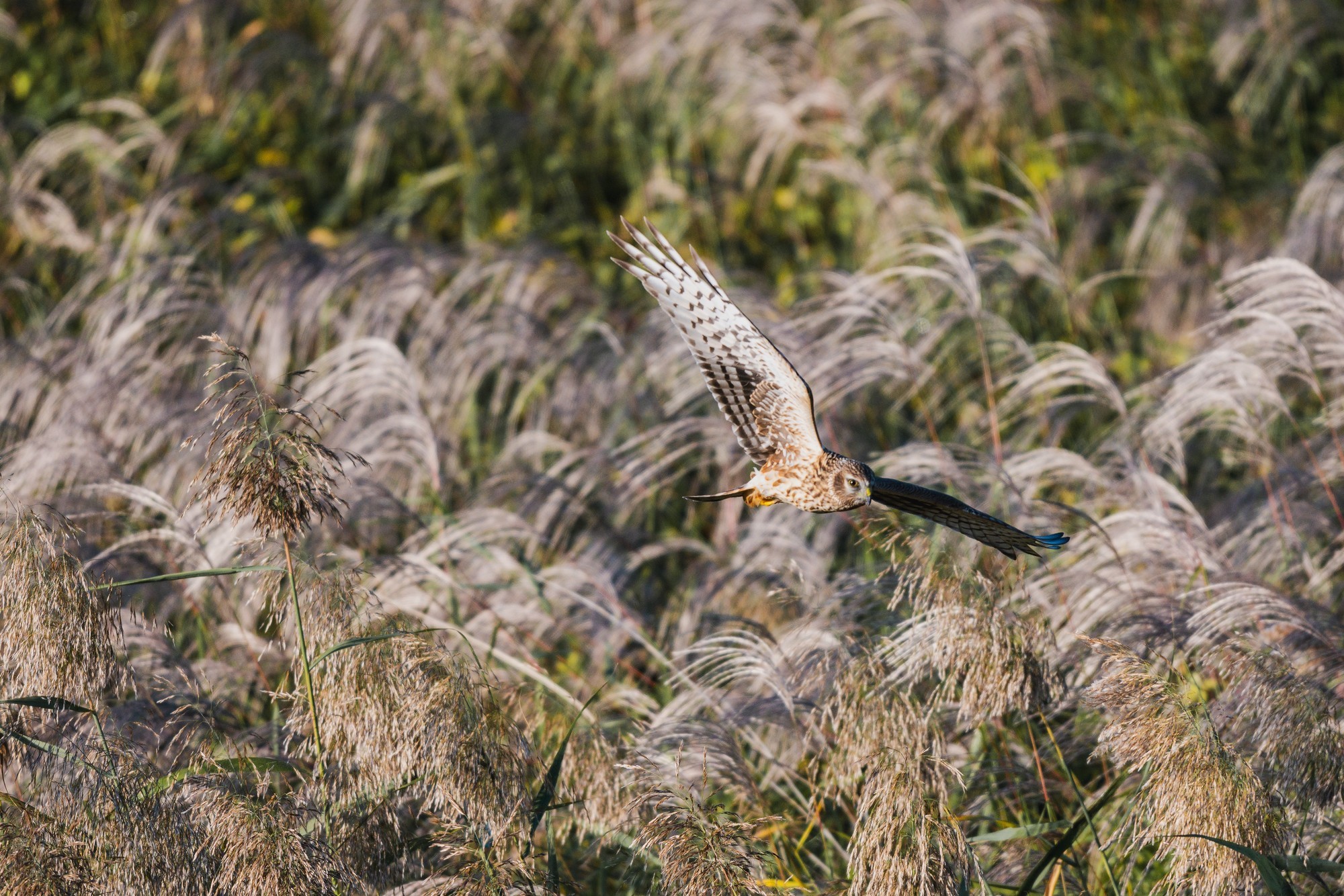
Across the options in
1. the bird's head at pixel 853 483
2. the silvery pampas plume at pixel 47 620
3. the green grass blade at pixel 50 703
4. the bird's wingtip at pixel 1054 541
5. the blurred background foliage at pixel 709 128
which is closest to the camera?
the green grass blade at pixel 50 703

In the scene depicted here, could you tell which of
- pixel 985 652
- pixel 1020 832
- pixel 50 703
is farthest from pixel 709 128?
pixel 50 703

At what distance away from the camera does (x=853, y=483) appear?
2646 mm

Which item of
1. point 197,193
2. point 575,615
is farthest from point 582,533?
point 197,193

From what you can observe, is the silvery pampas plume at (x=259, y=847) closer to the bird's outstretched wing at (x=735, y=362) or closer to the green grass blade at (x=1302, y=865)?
the bird's outstretched wing at (x=735, y=362)

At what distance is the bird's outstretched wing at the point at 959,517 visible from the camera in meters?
2.68

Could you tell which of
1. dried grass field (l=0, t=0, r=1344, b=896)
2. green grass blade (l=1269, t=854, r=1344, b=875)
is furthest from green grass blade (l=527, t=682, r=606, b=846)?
green grass blade (l=1269, t=854, r=1344, b=875)

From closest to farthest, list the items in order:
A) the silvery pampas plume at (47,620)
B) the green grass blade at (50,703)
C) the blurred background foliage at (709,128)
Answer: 1. the green grass blade at (50,703)
2. the silvery pampas plume at (47,620)
3. the blurred background foliage at (709,128)

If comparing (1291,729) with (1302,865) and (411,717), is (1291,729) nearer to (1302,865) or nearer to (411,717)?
(1302,865)

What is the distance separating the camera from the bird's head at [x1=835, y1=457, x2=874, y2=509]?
264cm

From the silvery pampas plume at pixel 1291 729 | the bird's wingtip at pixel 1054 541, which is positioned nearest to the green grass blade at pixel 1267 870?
the silvery pampas plume at pixel 1291 729

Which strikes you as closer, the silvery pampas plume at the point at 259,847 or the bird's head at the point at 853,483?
the silvery pampas plume at the point at 259,847

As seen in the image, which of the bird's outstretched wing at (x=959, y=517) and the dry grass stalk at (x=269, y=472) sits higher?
the dry grass stalk at (x=269, y=472)

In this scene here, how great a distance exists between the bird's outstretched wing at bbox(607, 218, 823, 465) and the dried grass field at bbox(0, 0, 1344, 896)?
355mm

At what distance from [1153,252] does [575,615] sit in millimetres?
4073
